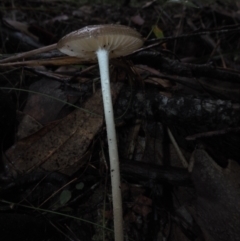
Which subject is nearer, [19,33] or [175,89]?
[175,89]

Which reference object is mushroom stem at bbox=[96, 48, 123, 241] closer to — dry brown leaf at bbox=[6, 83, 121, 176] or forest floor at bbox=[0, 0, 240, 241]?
forest floor at bbox=[0, 0, 240, 241]

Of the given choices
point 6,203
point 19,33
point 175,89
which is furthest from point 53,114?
point 19,33

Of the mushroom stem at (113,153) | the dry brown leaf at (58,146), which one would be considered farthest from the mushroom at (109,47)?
the dry brown leaf at (58,146)

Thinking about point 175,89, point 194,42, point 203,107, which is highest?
point 194,42

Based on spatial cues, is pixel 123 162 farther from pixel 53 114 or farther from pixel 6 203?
pixel 6 203

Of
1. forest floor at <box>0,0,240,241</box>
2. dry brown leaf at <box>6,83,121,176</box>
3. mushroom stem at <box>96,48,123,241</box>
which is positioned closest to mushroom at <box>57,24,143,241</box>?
mushroom stem at <box>96,48,123,241</box>

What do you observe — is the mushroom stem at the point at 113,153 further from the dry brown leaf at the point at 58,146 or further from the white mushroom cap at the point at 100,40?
the dry brown leaf at the point at 58,146

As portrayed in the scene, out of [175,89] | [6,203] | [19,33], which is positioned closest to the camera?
[6,203]

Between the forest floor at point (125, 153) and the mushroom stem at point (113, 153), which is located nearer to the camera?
the mushroom stem at point (113, 153)
